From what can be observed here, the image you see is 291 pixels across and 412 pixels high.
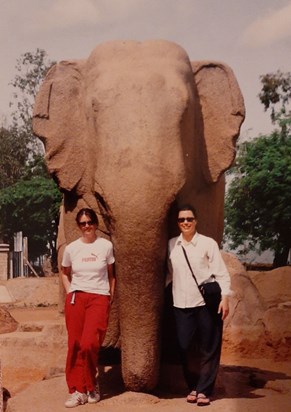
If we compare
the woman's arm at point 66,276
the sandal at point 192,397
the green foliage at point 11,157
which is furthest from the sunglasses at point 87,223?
the green foliage at point 11,157

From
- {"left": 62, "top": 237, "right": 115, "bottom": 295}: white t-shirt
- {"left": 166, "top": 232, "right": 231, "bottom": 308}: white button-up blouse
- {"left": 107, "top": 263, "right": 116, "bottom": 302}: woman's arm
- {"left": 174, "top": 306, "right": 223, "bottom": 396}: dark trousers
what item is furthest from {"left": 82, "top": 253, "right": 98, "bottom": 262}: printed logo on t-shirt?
{"left": 174, "top": 306, "right": 223, "bottom": 396}: dark trousers

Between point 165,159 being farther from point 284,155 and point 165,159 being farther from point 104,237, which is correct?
point 284,155

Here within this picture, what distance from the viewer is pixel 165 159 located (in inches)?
143

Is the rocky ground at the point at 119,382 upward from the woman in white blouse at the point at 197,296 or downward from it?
downward

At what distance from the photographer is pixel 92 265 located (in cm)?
389

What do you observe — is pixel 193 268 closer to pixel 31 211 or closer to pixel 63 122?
pixel 63 122

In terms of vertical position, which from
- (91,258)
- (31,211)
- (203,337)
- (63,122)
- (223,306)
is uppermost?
(31,211)

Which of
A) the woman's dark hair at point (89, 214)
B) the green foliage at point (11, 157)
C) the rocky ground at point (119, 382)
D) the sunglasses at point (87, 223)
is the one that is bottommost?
the rocky ground at point (119, 382)

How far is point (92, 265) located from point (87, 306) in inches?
8.8

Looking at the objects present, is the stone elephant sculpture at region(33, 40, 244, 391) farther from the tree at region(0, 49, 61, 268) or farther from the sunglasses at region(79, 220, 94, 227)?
the tree at region(0, 49, 61, 268)

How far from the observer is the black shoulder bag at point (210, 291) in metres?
3.89

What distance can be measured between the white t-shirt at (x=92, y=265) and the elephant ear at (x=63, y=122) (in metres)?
0.52

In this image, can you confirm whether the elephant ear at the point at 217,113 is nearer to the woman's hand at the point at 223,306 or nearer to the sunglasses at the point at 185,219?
the sunglasses at the point at 185,219

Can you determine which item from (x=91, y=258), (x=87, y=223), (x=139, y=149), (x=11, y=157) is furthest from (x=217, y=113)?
(x=11, y=157)
